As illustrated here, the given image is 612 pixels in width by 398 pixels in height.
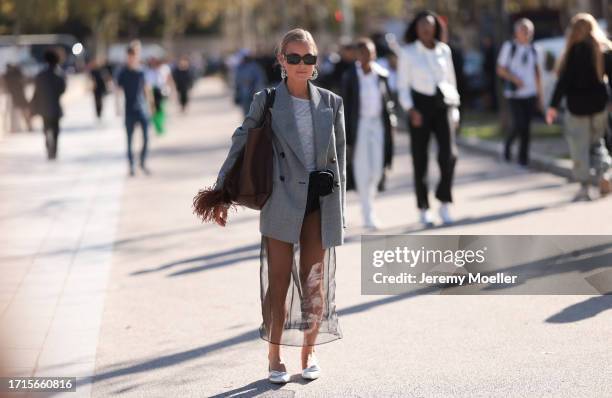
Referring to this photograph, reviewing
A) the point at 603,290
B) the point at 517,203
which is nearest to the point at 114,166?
the point at 517,203

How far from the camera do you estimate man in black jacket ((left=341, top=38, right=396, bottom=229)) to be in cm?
1136

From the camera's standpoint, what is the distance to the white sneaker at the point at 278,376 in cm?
612

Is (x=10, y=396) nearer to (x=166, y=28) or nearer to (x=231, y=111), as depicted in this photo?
(x=231, y=111)

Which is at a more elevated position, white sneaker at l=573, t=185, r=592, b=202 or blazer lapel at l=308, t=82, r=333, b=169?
blazer lapel at l=308, t=82, r=333, b=169

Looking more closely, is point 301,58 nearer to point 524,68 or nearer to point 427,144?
point 427,144

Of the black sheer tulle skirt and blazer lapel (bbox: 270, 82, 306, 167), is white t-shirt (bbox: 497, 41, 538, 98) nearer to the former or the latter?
the black sheer tulle skirt

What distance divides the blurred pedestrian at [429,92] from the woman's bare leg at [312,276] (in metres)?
5.10

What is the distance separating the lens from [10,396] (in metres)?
5.92

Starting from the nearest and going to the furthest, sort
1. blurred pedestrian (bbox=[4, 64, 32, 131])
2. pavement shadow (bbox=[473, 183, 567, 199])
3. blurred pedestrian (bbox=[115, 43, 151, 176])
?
pavement shadow (bbox=[473, 183, 567, 199]) → blurred pedestrian (bbox=[115, 43, 151, 176]) → blurred pedestrian (bbox=[4, 64, 32, 131])

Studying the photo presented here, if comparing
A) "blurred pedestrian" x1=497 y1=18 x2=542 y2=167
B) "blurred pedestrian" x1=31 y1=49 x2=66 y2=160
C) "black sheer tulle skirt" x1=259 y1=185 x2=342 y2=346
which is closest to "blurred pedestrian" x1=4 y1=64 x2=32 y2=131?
"blurred pedestrian" x1=31 y1=49 x2=66 y2=160

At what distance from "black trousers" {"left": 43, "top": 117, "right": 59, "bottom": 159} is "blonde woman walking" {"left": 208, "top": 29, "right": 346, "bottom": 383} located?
1514cm

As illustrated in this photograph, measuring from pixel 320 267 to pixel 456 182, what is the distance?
950 centimetres

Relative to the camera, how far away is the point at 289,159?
6.02m

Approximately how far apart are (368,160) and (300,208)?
18.8ft
